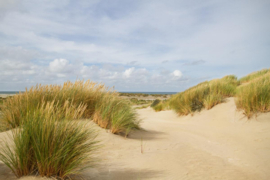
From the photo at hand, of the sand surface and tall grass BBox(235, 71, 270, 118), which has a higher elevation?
tall grass BBox(235, 71, 270, 118)

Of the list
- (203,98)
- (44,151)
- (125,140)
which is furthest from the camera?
(203,98)

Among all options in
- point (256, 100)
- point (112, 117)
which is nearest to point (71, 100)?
point (112, 117)

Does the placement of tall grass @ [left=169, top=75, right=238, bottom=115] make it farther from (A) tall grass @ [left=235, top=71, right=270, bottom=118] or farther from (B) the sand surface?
(B) the sand surface

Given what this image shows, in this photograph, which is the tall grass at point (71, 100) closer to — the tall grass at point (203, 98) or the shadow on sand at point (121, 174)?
the shadow on sand at point (121, 174)

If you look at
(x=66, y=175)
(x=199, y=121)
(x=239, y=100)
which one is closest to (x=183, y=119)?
(x=199, y=121)

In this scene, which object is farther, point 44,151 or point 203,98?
point 203,98

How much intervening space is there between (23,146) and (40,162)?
28 centimetres

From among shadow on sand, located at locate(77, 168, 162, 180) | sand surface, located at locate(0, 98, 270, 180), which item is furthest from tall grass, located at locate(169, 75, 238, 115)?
shadow on sand, located at locate(77, 168, 162, 180)

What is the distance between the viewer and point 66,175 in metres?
2.45

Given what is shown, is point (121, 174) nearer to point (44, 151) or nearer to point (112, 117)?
point (44, 151)

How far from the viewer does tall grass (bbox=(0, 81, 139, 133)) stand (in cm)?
499

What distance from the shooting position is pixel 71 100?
5809 mm

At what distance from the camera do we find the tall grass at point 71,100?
499cm

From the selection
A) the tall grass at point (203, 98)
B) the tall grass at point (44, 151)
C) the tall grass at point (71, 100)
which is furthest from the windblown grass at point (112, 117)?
the tall grass at point (203, 98)
